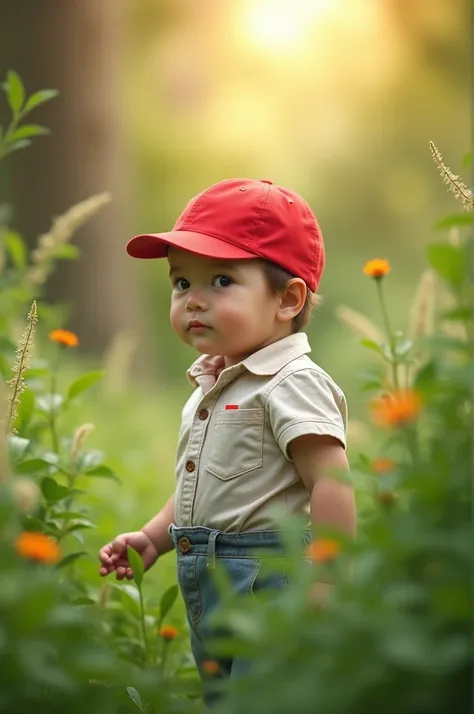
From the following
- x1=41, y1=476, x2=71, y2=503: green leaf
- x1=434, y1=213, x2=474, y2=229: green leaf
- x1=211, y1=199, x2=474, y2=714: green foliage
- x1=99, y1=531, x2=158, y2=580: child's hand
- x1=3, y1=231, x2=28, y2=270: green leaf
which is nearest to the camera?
x1=211, y1=199, x2=474, y2=714: green foliage

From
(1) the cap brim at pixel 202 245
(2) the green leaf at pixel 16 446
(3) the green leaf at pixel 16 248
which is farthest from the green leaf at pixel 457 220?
(3) the green leaf at pixel 16 248

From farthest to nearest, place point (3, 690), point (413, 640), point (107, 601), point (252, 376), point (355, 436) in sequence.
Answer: point (355, 436) → point (107, 601) → point (252, 376) → point (3, 690) → point (413, 640)

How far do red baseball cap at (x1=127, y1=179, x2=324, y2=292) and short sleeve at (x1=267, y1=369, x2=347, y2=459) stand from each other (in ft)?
0.83

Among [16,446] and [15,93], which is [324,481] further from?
[15,93]

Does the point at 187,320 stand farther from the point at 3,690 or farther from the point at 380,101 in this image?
the point at 380,101

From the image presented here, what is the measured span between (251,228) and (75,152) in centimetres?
513

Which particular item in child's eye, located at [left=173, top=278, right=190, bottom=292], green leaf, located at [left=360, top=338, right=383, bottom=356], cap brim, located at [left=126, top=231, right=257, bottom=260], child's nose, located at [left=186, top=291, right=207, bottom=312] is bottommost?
green leaf, located at [left=360, top=338, right=383, bottom=356]

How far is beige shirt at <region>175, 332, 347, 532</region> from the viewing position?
6.02ft

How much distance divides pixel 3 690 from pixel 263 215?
116cm

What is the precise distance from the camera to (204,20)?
41.5 ft

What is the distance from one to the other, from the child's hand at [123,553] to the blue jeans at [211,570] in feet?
0.50

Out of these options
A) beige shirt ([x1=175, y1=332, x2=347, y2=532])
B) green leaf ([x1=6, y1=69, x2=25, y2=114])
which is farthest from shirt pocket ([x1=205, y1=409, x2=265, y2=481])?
green leaf ([x1=6, y1=69, x2=25, y2=114])

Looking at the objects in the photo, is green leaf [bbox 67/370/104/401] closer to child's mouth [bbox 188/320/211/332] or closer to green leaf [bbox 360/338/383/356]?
child's mouth [bbox 188/320/211/332]

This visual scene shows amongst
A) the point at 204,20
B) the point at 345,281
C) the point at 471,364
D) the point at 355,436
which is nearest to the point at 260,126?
the point at 204,20
